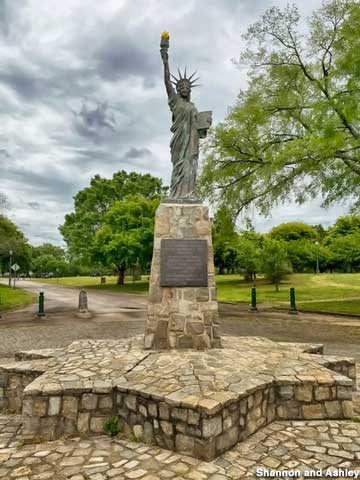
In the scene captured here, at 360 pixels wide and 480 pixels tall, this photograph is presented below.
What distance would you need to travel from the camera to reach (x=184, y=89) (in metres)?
7.07

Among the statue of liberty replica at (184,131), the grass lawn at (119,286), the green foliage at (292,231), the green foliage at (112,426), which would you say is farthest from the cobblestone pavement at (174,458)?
the green foliage at (292,231)

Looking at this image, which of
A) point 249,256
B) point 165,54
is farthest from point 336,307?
Answer: point 249,256

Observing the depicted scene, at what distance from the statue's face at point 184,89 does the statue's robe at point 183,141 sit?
78 mm

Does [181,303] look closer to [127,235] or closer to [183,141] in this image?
[183,141]

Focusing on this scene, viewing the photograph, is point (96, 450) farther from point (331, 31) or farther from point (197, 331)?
point (331, 31)

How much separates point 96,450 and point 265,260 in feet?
81.2

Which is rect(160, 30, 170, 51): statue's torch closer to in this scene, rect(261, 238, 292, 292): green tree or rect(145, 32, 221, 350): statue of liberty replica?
rect(145, 32, 221, 350): statue of liberty replica

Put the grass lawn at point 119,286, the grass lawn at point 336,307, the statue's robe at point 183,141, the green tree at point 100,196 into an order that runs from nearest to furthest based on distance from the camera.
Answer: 1. the statue's robe at point 183,141
2. the grass lawn at point 336,307
3. the grass lawn at point 119,286
4. the green tree at point 100,196

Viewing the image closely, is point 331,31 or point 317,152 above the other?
point 331,31

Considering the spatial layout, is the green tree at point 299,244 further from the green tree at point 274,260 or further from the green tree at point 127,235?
the green tree at point 127,235

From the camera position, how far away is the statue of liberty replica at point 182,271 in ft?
20.4

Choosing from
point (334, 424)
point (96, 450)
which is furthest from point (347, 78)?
point (96, 450)

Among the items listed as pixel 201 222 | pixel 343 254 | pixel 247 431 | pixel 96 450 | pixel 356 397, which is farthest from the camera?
pixel 343 254

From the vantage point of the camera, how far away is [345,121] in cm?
1251
